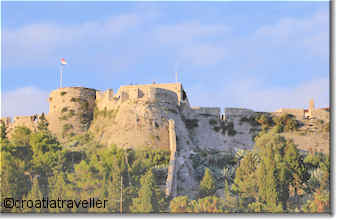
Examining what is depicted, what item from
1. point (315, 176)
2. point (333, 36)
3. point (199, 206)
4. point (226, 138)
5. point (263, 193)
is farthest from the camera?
point (226, 138)

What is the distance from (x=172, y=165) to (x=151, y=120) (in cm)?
682

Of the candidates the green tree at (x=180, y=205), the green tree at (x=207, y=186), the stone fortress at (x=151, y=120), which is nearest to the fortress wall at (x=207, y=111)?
the stone fortress at (x=151, y=120)

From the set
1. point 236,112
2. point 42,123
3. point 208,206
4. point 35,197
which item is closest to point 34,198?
point 35,197

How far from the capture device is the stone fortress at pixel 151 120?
51344mm

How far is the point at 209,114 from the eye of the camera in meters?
58.0

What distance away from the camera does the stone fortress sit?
5134cm

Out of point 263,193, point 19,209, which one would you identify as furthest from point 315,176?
point 19,209

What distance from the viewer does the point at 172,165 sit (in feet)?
154

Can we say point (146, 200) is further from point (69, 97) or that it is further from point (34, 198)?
point (69, 97)

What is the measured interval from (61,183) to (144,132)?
10418mm

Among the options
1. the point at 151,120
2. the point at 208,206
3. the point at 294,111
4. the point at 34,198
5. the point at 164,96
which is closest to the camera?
the point at 208,206

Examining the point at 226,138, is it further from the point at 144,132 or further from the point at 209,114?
the point at 144,132

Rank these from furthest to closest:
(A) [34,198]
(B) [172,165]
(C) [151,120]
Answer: (C) [151,120]
(B) [172,165]
(A) [34,198]

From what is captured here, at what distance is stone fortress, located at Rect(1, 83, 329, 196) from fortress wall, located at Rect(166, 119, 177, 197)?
83 millimetres
